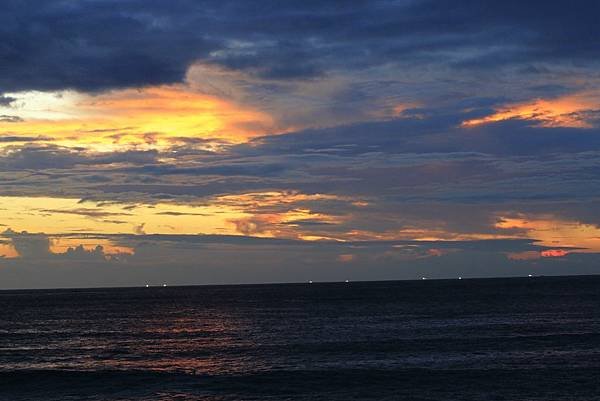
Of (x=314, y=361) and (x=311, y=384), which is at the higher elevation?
(x=314, y=361)

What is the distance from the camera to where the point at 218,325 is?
13688 cm

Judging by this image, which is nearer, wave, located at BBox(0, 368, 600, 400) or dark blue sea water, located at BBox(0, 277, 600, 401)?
wave, located at BBox(0, 368, 600, 400)

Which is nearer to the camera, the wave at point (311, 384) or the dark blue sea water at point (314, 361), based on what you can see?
the wave at point (311, 384)

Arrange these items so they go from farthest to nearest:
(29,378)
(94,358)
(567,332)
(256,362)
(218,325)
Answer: (218,325)
(567,332)
(94,358)
(256,362)
(29,378)

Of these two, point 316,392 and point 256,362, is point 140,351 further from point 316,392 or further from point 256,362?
point 316,392

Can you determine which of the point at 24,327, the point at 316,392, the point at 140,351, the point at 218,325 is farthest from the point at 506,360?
the point at 24,327

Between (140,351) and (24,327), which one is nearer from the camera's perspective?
(140,351)

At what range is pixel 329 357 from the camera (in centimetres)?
8062

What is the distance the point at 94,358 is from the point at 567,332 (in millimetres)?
59129

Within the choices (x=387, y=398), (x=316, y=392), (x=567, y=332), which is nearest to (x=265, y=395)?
(x=316, y=392)

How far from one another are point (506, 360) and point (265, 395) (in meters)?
26.8

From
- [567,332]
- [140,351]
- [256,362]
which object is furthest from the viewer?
[567,332]

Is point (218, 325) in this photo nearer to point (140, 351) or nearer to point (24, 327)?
point (24, 327)

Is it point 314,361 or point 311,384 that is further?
point 314,361
